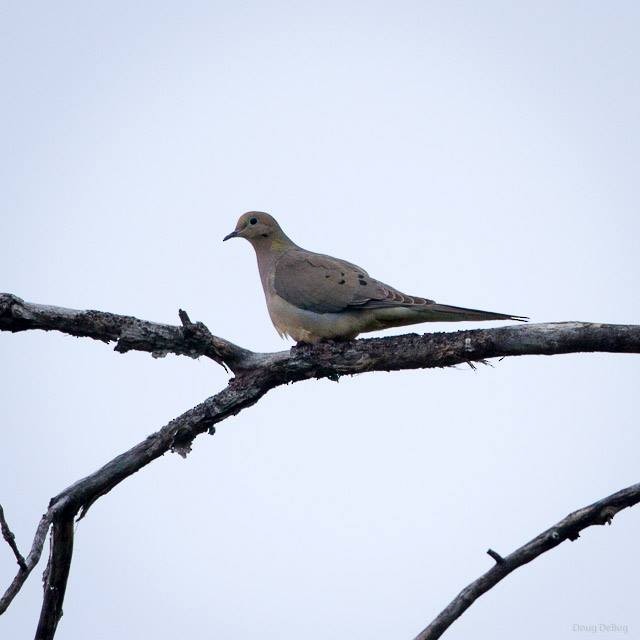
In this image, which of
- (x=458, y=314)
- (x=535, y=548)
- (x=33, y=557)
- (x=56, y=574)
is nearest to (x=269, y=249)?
(x=458, y=314)

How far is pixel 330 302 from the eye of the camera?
22.5 feet

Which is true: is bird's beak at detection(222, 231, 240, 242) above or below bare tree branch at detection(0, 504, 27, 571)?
above

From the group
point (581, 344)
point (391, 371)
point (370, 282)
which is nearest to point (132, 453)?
point (391, 371)

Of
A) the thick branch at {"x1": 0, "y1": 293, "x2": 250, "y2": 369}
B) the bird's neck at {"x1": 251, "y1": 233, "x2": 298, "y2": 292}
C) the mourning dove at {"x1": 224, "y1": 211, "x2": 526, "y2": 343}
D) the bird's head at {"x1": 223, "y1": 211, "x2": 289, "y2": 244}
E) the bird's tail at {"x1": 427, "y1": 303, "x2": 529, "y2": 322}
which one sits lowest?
the thick branch at {"x1": 0, "y1": 293, "x2": 250, "y2": 369}

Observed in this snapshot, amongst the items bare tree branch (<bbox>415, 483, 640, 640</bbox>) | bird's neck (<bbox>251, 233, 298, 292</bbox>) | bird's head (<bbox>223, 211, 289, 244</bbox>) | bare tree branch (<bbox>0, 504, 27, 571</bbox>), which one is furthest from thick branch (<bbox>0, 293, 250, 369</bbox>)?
bird's head (<bbox>223, 211, 289, 244</bbox>)

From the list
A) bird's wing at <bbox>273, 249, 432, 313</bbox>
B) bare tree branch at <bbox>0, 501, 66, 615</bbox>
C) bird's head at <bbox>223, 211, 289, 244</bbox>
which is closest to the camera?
bare tree branch at <bbox>0, 501, 66, 615</bbox>

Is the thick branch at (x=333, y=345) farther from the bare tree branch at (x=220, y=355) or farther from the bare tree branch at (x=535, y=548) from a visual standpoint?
the bare tree branch at (x=535, y=548)

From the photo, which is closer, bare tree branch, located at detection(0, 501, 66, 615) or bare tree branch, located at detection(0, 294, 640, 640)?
bare tree branch, located at detection(0, 501, 66, 615)

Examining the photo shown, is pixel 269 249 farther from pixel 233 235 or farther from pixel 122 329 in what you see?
pixel 122 329

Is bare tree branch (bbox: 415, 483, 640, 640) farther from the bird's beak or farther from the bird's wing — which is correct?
the bird's beak

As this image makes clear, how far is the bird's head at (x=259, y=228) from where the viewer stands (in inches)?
327

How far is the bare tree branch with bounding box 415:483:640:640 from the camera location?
407 centimetres

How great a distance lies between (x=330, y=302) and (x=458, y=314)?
130cm

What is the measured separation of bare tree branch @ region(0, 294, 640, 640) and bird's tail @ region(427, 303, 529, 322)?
37 centimetres
